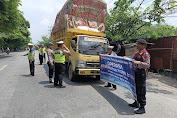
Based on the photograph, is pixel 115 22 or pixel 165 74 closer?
pixel 165 74

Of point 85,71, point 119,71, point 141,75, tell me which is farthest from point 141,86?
point 85,71

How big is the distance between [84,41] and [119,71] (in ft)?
8.58

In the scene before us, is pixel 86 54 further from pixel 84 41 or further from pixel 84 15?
pixel 84 15

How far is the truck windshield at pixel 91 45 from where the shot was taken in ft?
21.0

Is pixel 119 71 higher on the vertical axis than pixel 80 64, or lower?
lower

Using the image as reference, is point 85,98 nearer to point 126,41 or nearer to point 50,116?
point 50,116

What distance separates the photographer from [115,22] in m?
11.9

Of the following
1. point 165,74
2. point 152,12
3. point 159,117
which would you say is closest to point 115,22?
point 152,12

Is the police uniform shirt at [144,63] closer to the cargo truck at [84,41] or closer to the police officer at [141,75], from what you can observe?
the police officer at [141,75]

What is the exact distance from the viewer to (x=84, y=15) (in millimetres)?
8086

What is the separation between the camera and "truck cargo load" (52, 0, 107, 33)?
297 inches

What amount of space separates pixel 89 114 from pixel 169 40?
790cm

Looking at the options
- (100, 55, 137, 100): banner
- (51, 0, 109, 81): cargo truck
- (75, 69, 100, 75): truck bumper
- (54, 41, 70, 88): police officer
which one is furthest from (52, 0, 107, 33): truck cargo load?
(100, 55, 137, 100): banner

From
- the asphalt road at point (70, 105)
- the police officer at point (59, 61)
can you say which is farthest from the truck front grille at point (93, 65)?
the asphalt road at point (70, 105)
